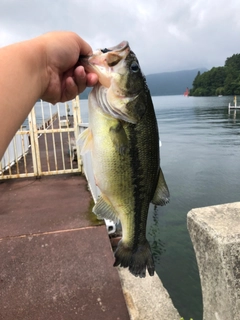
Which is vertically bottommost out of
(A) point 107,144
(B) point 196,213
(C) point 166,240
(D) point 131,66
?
(C) point 166,240

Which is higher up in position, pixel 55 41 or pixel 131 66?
pixel 55 41

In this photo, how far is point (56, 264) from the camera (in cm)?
393

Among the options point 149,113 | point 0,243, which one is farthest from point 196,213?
point 0,243

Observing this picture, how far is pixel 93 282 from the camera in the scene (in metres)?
3.60

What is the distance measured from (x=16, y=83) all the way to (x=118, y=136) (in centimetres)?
65

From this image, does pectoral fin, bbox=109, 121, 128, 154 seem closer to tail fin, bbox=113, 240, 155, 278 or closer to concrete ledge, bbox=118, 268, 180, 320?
tail fin, bbox=113, 240, 155, 278

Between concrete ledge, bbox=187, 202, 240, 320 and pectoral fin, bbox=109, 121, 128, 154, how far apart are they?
1062mm

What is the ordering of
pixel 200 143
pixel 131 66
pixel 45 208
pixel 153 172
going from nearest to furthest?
1. pixel 131 66
2. pixel 153 172
3. pixel 45 208
4. pixel 200 143

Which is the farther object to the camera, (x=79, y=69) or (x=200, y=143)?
(x=200, y=143)

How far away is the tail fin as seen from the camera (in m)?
1.96

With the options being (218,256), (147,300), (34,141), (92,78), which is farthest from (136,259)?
(34,141)

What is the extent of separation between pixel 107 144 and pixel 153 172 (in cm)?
36

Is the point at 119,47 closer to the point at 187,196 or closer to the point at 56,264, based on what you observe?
the point at 56,264

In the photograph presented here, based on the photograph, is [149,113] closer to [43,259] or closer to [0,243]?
[43,259]
